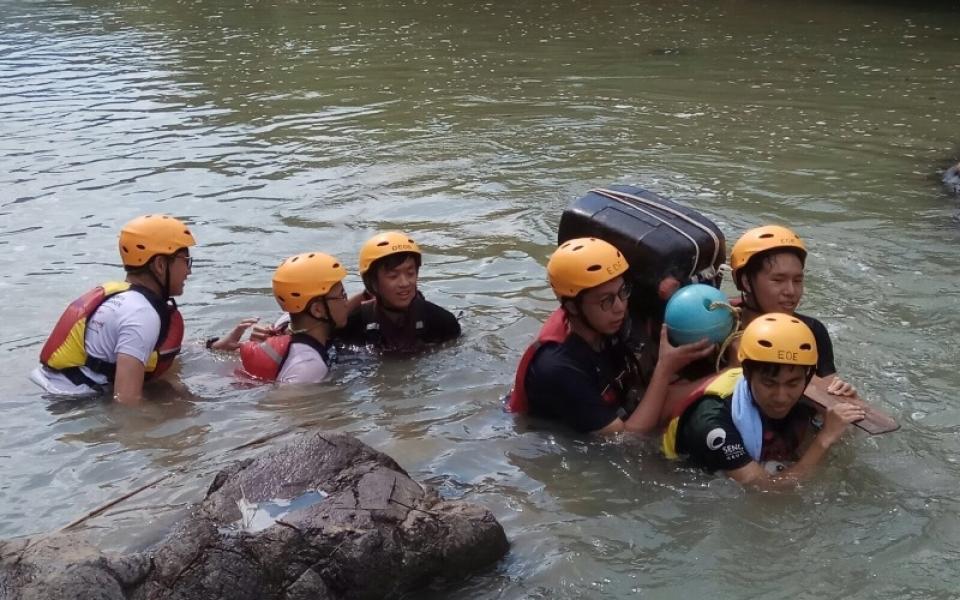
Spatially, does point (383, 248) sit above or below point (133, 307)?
above

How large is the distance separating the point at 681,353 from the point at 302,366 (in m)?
2.82

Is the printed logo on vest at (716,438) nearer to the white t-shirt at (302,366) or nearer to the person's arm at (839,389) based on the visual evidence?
the person's arm at (839,389)

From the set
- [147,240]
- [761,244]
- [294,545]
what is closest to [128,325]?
[147,240]

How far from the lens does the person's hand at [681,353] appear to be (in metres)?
6.00

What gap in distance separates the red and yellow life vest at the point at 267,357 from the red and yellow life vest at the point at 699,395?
2.90 meters

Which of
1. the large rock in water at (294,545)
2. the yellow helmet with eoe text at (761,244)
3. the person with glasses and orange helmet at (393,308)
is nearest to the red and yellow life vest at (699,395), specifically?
the yellow helmet with eoe text at (761,244)

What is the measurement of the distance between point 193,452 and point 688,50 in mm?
15538

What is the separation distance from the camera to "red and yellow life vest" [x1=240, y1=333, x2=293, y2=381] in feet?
25.0

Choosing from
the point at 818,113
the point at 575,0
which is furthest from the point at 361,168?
the point at 575,0

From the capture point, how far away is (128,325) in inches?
284

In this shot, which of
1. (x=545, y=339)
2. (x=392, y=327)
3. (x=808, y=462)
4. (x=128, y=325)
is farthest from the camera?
(x=392, y=327)

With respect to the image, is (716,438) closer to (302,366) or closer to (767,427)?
(767,427)

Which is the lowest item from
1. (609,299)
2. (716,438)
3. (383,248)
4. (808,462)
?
(808,462)

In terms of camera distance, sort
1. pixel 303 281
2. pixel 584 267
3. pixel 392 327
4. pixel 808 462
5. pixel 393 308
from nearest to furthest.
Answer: pixel 808 462
pixel 584 267
pixel 303 281
pixel 393 308
pixel 392 327
